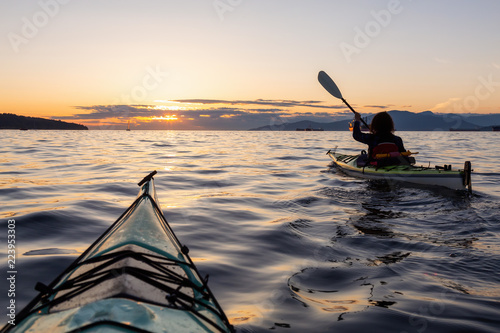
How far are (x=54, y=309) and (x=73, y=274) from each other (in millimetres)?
503

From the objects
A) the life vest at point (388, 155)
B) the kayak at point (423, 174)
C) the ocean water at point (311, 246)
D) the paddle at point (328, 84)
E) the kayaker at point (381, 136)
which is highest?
the paddle at point (328, 84)

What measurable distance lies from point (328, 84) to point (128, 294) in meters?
11.3

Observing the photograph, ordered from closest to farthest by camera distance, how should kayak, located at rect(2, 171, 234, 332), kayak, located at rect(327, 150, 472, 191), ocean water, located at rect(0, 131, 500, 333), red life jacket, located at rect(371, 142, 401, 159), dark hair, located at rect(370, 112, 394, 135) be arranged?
kayak, located at rect(2, 171, 234, 332) < ocean water, located at rect(0, 131, 500, 333) < kayak, located at rect(327, 150, 472, 191) < dark hair, located at rect(370, 112, 394, 135) < red life jacket, located at rect(371, 142, 401, 159)

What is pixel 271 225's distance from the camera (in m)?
6.11

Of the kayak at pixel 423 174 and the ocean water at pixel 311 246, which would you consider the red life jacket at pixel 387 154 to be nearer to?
the kayak at pixel 423 174

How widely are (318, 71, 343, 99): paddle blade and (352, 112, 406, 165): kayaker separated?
2601 millimetres

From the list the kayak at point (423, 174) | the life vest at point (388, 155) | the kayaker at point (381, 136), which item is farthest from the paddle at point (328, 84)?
the life vest at point (388, 155)

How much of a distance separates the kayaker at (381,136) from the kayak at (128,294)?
23.8ft

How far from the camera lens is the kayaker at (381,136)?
29.1ft

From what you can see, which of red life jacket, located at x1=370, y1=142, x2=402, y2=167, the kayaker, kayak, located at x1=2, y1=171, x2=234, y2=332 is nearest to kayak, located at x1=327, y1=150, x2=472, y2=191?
red life jacket, located at x1=370, y1=142, x2=402, y2=167

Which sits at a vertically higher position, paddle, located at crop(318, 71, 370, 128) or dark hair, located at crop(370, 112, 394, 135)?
paddle, located at crop(318, 71, 370, 128)

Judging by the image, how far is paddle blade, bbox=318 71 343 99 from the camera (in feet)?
39.6

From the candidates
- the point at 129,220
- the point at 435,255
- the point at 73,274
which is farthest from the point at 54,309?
the point at 435,255

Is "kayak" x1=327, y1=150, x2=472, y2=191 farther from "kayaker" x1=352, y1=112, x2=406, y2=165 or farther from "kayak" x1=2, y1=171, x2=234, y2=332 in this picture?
"kayak" x1=2, y1=171, x2=234, y2=332
